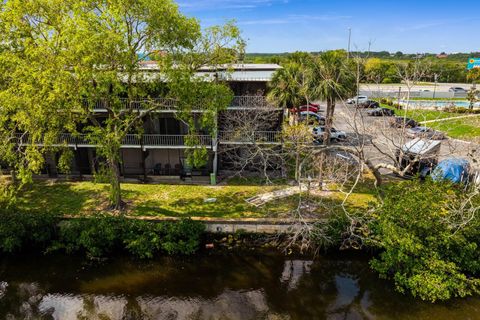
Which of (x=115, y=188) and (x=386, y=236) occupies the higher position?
(x=115, y=188)

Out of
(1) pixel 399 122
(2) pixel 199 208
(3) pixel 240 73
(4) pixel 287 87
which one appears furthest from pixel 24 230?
(1) pixel 399 122

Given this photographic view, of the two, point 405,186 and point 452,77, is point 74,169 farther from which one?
point 452,77

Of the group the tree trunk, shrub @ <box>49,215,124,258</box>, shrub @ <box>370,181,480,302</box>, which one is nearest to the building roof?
the tree trunk

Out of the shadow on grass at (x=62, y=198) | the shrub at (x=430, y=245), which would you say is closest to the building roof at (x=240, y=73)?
the shadow on grass at (x=62, y=198)

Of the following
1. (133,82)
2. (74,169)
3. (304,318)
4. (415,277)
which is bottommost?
(304,318)

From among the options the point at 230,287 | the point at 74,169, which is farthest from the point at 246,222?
the point at 74,169

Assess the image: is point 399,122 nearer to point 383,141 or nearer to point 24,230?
point 383,141

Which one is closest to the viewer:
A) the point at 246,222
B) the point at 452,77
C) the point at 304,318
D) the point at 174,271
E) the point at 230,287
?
the point at 304,318
